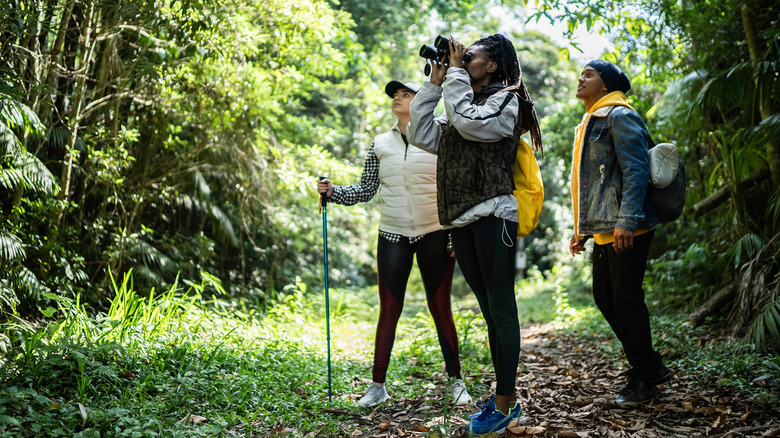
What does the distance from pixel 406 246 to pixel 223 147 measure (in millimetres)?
3388

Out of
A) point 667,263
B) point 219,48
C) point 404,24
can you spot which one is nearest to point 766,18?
point 667,263

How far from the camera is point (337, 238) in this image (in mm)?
9773

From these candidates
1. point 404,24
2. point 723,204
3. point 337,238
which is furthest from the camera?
point 404,24

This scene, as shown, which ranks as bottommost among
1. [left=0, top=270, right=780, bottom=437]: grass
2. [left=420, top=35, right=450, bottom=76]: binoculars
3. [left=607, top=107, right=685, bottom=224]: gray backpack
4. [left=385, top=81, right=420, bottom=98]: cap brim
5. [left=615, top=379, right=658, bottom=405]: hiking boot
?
[left=0, top=270, right=780, bottom=437]: grass

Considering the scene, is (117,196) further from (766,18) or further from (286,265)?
(766,18)

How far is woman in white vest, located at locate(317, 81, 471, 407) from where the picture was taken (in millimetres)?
3340

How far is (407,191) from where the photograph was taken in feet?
11.1

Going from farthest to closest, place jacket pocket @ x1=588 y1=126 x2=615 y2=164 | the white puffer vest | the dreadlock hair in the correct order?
the white puffer vest → jacket pocket @ x1=588 y1=126 x2=615 y2=164 → the dreadlock hair

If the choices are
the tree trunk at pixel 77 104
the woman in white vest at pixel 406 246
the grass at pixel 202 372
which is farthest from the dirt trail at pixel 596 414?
the tree trunk at pixel 77 104

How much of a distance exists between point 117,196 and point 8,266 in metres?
1.33

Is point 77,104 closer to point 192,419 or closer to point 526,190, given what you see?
point 192,419

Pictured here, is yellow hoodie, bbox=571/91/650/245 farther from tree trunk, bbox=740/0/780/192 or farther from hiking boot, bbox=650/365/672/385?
tree trunk, bbox=740/0/780/192

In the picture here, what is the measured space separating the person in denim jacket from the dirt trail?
179mm

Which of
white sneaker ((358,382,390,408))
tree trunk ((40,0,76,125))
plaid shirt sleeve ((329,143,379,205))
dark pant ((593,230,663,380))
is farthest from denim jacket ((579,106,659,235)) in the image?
tree trunk ((40,0,76,125))
